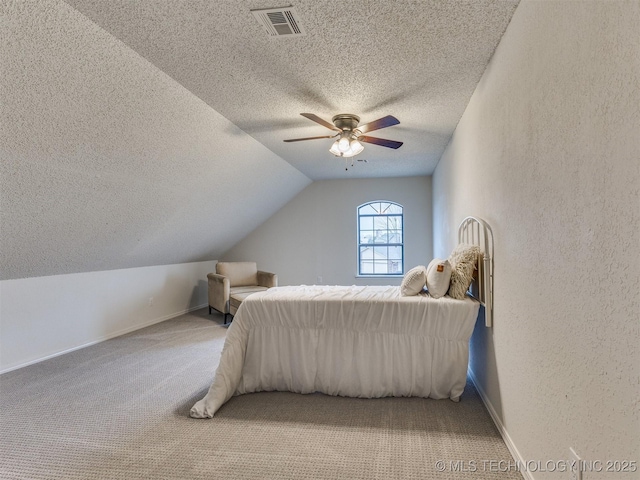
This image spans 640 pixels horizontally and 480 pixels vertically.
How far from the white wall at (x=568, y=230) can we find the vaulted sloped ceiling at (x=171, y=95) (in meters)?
0.66

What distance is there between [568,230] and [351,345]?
5.95 feet

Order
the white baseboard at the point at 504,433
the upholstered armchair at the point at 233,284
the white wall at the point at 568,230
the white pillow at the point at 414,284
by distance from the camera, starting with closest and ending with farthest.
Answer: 1. the white wall at the point at 568,230
2. the white baseboard at the point at 504,433
3. the white pillow at the point at 414,284
4. the upholstered armchair at the point at 233,284

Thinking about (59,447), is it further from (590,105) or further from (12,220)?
(590,105)

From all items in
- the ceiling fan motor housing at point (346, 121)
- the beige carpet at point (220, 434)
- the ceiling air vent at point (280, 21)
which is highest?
the ceiling air vent at point (280, 21)

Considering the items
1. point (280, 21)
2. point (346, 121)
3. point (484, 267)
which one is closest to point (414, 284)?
point (484, 267)

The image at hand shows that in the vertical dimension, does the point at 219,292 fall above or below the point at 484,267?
below

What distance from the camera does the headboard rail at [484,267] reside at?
248 cm

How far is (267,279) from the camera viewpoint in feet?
20.0

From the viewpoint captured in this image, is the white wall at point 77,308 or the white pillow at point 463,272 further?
the white wall at point 77,308

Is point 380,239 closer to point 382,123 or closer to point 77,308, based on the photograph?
point 382,123

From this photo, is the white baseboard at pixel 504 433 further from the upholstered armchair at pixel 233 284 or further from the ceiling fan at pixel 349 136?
the upholstered armchair at pixel 233 284

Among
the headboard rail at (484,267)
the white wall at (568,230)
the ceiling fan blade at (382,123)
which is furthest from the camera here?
the ceiling fan blade at (382,123)

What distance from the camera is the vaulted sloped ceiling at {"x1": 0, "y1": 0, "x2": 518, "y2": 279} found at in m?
2.06

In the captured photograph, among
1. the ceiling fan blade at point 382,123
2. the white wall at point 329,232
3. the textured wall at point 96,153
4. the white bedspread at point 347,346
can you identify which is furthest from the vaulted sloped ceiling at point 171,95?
the white wall at point 329,232
